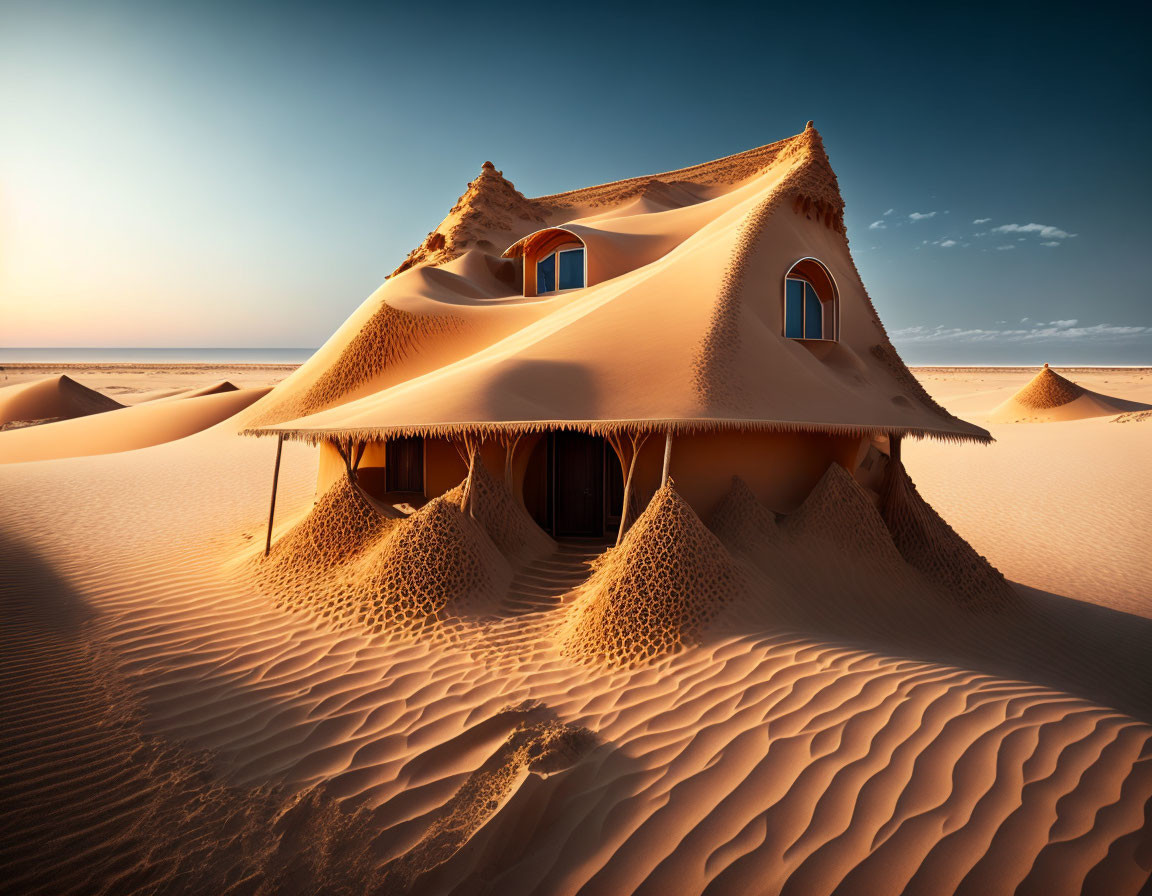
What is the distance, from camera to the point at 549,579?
9.38m

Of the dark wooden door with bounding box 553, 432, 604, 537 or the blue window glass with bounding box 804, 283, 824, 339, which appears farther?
the blue window glass with bounding box 804, 283, 824, 339

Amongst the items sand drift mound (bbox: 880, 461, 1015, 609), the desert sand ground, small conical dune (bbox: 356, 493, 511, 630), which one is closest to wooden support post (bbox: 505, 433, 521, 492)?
small conical dune (bbox: 356, 493, 511, 630)

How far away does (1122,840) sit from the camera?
355 cm

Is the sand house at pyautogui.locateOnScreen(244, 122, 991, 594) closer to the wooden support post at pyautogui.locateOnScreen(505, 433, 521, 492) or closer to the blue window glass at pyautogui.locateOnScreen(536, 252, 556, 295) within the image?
the wooden support post at pyautogui.locateOnScreen(505, 433, 521, 492)

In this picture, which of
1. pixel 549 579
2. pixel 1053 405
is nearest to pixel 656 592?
pixel 549 579

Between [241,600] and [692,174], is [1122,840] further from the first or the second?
[692,174]

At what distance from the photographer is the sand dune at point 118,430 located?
93.3 feet

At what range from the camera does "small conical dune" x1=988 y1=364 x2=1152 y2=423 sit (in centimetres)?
3809

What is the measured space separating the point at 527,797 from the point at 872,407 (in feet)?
31.6

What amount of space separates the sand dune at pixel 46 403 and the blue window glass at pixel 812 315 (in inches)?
1632

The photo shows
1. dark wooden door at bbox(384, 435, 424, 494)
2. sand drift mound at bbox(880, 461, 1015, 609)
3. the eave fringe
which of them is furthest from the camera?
dark wooden door at bbox(384, 435, 424, 494)

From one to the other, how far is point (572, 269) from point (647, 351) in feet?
27.1

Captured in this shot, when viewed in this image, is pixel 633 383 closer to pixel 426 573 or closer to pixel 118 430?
pixel 426 573

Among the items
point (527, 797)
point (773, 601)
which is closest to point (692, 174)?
point (773, 601)
